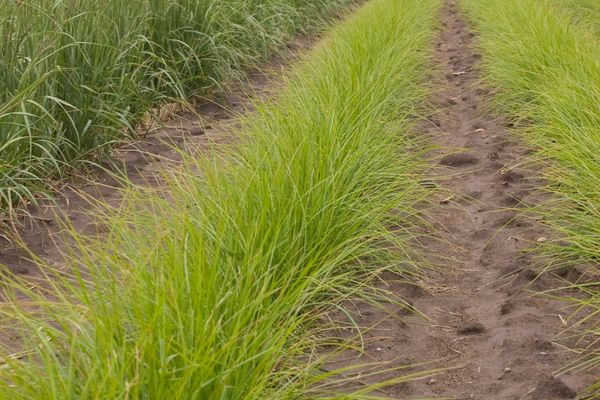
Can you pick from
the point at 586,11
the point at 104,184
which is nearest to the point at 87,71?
the point at 104,184

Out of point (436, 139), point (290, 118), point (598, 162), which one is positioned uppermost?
point (290, 118)

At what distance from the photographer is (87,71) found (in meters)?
5.12

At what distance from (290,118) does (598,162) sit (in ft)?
4.59

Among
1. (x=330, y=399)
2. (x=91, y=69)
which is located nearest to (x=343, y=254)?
(x=330, y=399)

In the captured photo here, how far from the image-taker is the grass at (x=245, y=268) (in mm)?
2057

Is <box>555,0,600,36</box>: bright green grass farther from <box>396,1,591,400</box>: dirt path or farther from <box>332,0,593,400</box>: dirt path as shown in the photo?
<box>332,0,593,400</box>: dirt path

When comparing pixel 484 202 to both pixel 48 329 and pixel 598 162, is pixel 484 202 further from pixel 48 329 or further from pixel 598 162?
pixel 48 329

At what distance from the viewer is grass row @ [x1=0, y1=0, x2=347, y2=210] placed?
14.3 ft

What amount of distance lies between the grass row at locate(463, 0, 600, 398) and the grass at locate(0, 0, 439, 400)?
0.67 meters

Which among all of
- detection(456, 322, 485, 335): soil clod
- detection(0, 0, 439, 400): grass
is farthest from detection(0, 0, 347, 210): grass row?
detection(456, 322, 485, 335): soil clod

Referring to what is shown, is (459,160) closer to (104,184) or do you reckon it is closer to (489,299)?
(489,299)

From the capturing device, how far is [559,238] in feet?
12.1

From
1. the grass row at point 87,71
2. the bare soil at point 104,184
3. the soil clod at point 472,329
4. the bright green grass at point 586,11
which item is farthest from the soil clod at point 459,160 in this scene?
the bright green grass at point 586,11

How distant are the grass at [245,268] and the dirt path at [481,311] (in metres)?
0.18
